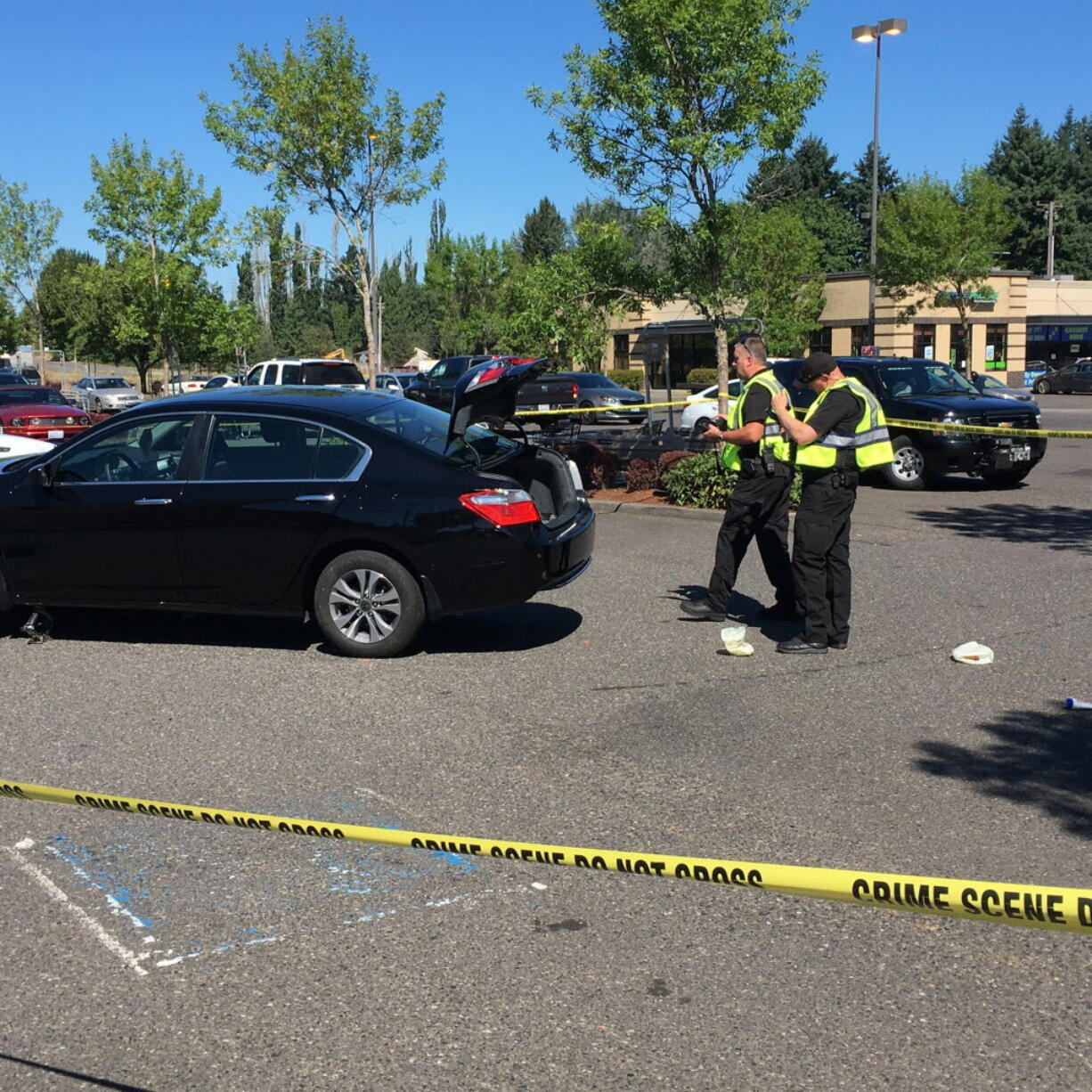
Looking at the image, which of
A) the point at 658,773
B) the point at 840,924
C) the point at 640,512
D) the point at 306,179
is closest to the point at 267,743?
the point at 658,773

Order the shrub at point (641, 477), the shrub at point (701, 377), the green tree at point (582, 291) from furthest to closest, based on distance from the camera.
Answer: the shrub at point (701, 377)
the green tree at point (582, 291)
the shrub at point (641, 477)

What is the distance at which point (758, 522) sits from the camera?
8.27 m

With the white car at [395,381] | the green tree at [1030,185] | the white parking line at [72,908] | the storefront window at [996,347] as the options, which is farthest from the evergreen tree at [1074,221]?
the white parking line at [72,908]

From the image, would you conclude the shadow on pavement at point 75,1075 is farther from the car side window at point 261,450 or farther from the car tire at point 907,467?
the car tire at point 907,467

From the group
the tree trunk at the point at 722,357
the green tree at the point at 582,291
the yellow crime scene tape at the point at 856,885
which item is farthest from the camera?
the tree trunk at the point at 722,357

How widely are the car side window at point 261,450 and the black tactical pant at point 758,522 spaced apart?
8.84 feet

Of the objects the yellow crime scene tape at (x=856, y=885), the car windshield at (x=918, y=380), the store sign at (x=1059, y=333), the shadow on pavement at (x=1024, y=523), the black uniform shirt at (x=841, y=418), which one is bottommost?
the shadow on pavement at (x=1024, y=523)

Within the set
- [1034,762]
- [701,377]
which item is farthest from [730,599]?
[701,377]

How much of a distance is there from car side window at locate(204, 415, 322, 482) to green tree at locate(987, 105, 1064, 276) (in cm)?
7447

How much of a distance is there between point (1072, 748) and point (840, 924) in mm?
2242

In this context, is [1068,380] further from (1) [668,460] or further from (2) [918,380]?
(1) [668,460]

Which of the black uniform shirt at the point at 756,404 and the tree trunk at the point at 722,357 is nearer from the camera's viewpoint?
the black uniform shirt at the point at 756,404

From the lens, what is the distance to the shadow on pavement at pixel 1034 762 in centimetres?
512

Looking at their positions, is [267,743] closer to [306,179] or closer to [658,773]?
[658,773]
